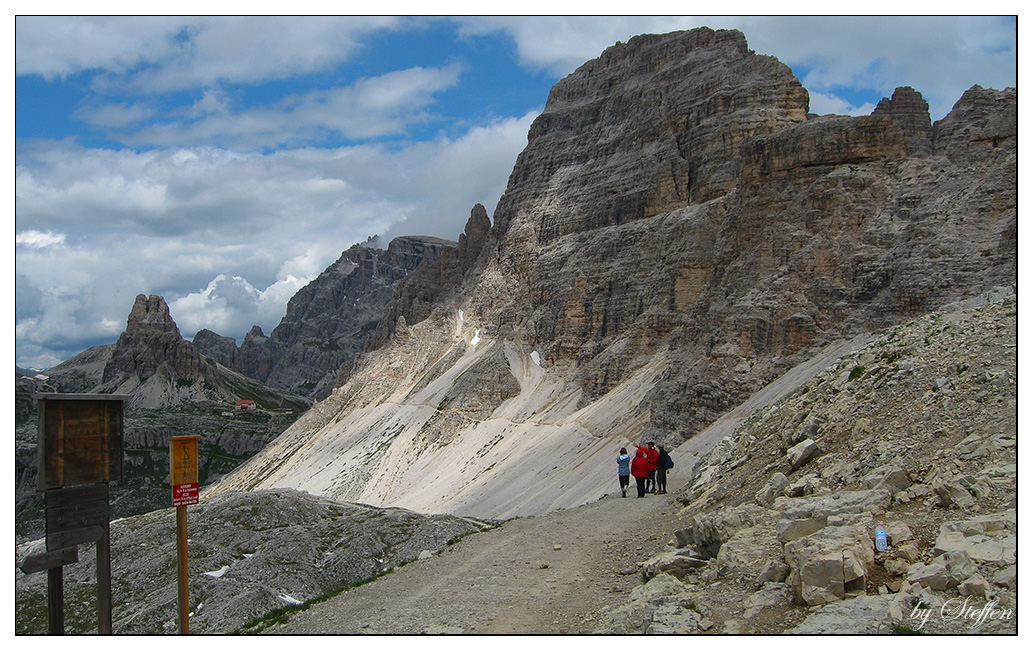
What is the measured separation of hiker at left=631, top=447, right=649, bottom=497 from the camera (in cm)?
2288

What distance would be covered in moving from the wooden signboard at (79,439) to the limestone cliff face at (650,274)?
3155 cm

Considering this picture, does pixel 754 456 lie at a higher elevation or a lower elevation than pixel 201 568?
higher

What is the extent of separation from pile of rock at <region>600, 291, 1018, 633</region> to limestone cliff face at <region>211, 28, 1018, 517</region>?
21.6 meters

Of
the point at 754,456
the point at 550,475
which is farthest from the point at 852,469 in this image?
the point at 550,475

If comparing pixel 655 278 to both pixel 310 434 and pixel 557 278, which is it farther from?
pixel 310 434

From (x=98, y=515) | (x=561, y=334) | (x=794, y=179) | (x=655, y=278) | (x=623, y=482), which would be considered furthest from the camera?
(x=561, y=334)

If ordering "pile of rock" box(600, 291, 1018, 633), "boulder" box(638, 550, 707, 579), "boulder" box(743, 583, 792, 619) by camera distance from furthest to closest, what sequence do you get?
1. "boulder" box(638, 550, 707, 579)
2. "boulder" box(743, 583, 792, 619)
3. "pile of rock" box(600, 291, 1018, 633)

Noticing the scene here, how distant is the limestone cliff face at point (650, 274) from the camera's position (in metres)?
39.5

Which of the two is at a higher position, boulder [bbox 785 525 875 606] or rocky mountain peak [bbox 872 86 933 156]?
rocky mountain peak [bbox 872 86 933 156]

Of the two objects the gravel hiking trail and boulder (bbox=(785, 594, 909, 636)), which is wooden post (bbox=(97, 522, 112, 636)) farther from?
boulder (bbox=(785, 594, 909, 636))

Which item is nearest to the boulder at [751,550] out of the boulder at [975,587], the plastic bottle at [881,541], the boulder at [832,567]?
the boulder at [832,567]

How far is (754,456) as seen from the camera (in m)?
18.2

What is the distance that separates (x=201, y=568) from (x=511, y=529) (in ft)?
24.3

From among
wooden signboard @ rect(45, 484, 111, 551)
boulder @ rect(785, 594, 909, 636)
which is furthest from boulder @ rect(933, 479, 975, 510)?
wooden signboard @ rect(45, 484, 111, 551)
